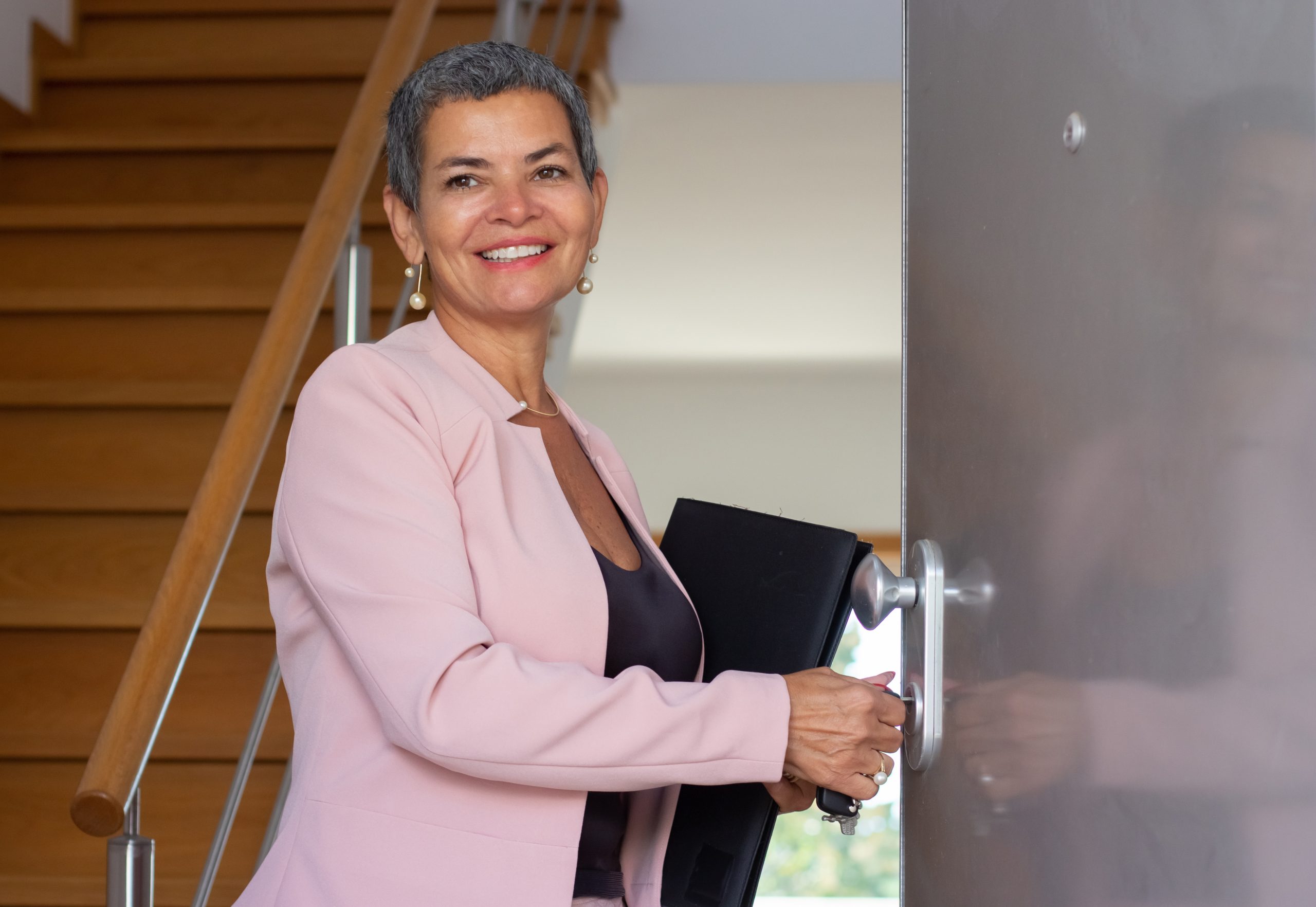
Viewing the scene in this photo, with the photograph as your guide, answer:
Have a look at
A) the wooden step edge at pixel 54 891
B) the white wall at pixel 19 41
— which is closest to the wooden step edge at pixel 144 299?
the white wall at pixel 19 41

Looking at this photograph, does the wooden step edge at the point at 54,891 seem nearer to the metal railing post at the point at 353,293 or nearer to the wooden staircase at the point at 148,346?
the wooden staircase at the point at 148,346

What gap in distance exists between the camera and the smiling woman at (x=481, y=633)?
96 cm

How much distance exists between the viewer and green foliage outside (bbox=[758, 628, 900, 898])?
801cm

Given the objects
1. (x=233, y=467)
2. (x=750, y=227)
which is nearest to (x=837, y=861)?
(x=750, y=227)

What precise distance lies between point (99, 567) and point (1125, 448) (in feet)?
7.58

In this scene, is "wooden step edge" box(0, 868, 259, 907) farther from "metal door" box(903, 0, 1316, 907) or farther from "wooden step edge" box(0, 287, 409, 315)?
"metal door" box(903, 0, 1316, 907)

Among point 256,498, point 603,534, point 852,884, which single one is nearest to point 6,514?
point 256,498

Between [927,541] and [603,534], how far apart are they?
15.1 inches

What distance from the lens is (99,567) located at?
100 inches

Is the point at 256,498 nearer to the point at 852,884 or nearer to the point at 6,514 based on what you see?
the point at 6,514

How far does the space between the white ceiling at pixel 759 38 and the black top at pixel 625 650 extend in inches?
96.0

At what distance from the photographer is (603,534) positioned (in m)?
1.25

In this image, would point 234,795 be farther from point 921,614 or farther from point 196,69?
point 196,69

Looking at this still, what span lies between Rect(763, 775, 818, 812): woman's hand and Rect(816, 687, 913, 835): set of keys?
7 cm
